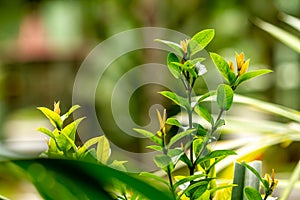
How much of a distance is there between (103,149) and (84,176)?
0.40 feet

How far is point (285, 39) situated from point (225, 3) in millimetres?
1624

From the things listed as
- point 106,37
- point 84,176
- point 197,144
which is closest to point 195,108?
point 197,144

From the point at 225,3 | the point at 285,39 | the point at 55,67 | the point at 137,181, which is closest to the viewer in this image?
the point at 137,181

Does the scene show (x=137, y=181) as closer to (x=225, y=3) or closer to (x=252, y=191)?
(x=252, y=191)

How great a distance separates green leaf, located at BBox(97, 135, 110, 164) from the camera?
0.38 meters

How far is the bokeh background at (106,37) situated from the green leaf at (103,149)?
1818 mm

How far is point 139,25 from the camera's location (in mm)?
2273

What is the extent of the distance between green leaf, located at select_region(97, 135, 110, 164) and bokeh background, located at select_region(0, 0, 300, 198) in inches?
71.6

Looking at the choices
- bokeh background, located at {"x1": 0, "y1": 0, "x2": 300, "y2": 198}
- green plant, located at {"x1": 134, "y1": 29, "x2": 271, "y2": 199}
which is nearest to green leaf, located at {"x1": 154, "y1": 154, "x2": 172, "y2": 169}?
green plant, located at {"x1": 134, "y1": 29, "x2": 271, "y2": 199}

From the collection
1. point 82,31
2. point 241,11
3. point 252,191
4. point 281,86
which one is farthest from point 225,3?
point 252,191

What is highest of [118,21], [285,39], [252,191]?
[118,21]

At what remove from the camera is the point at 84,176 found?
26 cm

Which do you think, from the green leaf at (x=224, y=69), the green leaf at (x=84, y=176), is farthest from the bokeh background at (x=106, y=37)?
the green leaf at (x=84, y=176)

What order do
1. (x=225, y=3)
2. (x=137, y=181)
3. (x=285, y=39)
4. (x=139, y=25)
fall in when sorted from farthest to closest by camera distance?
(x=225, y=3) → (x=139, y=25) → (x=285, y=39) → (x=137, y=181)
